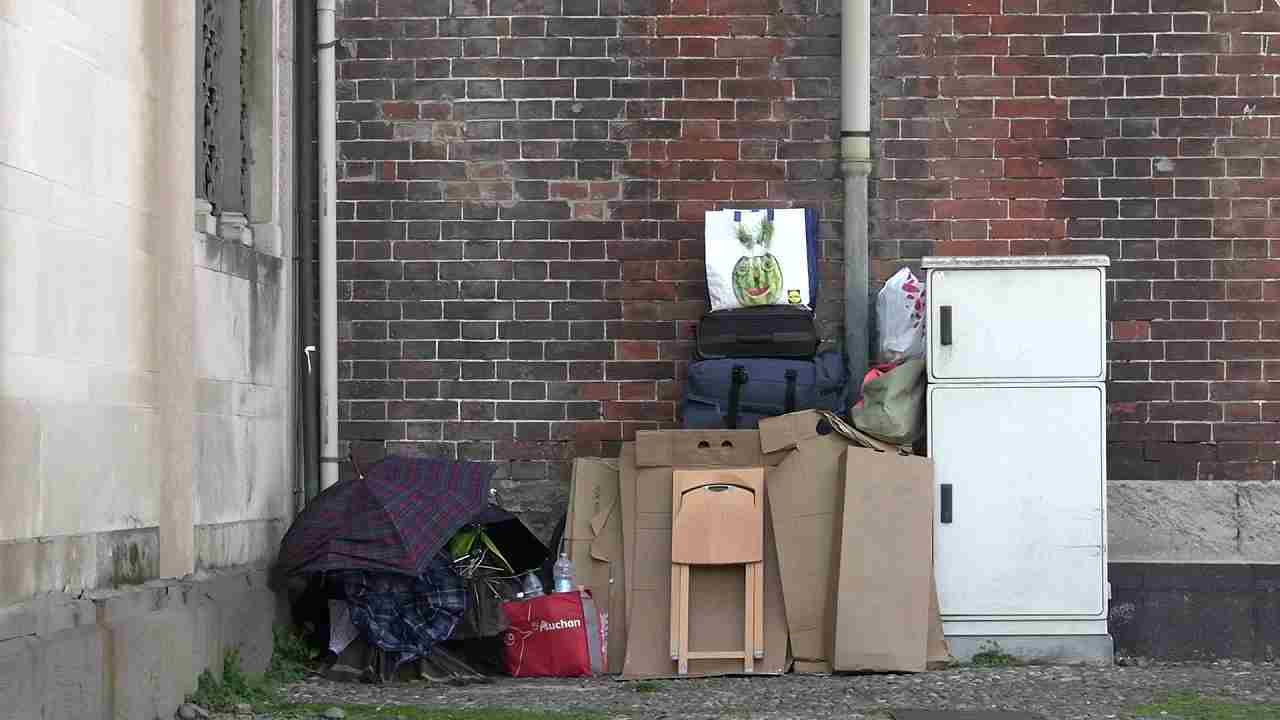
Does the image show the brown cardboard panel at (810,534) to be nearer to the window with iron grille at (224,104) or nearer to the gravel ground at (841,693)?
the gravel ground at (841,693)

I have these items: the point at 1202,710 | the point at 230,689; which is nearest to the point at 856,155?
the point at 1202,710

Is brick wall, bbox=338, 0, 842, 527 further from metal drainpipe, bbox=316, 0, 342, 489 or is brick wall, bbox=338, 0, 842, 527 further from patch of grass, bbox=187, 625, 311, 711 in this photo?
patch of grass, bbox=187, 625, 311, 711

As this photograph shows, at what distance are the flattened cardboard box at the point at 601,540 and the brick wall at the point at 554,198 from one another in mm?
377

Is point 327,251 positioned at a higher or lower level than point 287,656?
higher

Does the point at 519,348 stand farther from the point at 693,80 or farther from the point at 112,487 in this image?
the point at 112,487

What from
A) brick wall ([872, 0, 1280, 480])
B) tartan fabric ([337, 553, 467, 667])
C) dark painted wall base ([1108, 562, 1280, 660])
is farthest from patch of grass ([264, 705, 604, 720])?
brick wall ([872, 0, 1280, 480])

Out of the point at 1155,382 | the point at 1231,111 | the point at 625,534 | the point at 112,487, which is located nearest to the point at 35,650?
the point at 112,487

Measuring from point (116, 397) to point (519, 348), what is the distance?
2.77 m

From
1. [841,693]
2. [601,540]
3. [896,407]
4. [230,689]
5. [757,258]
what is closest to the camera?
[230,689]

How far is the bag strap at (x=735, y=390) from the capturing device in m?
8.41

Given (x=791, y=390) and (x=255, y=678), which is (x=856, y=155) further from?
(x=255, y=678)

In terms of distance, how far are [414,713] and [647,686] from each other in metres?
1.29

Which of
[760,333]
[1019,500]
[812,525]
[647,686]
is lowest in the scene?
[647,686]

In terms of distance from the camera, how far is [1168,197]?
29.0 feet
